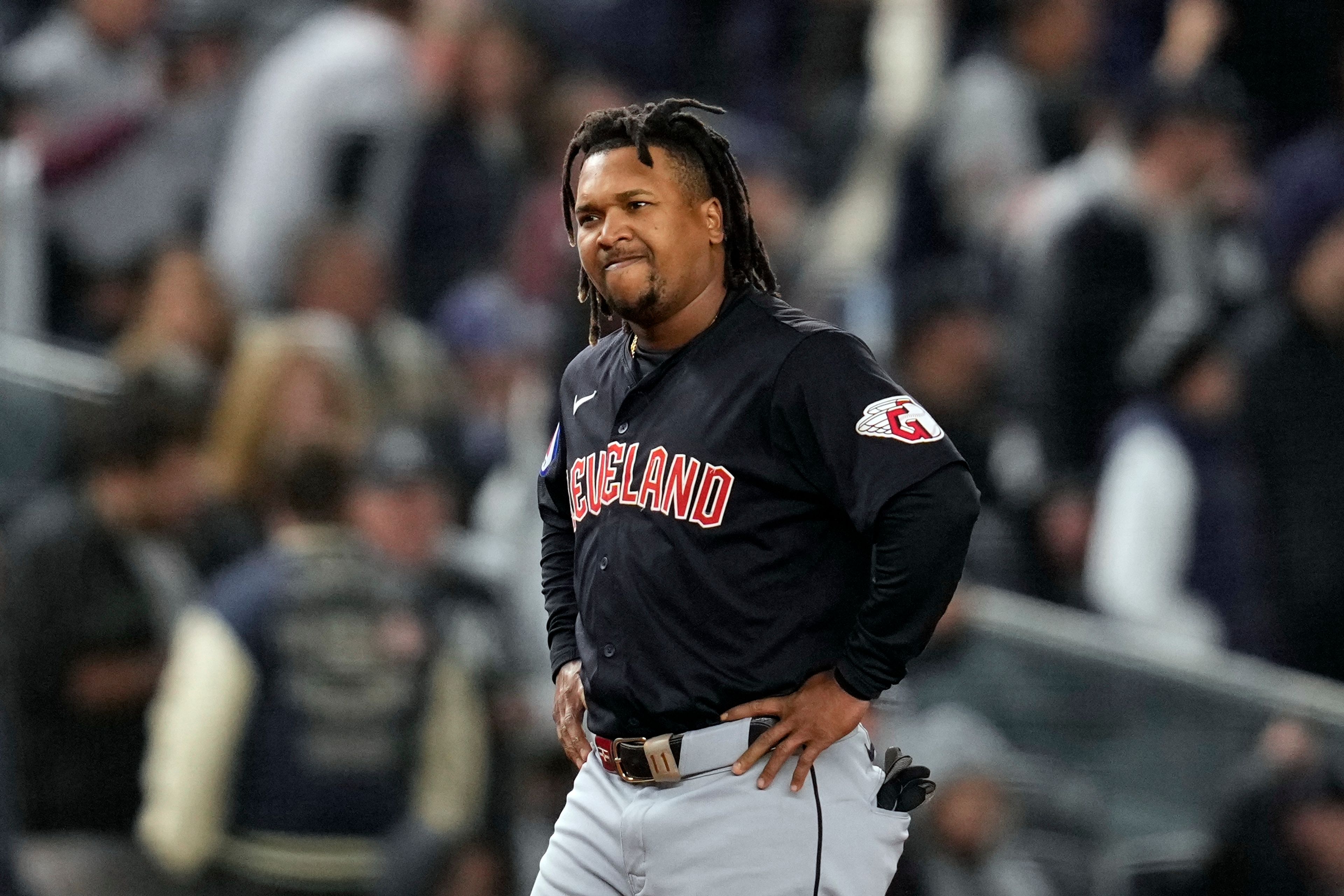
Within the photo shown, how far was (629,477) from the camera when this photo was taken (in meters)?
2.61

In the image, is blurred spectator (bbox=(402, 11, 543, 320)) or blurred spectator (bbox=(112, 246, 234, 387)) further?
blurred spectator (bbox=(402, 11, 543, 320))

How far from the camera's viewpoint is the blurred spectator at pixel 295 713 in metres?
4.87

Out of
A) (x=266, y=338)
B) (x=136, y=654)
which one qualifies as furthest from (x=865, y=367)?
(x=266, y=338)

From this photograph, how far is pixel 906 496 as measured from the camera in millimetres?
2451

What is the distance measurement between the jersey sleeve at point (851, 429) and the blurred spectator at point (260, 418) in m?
3.05

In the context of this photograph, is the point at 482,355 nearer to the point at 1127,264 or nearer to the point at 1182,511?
the point at 1127,264

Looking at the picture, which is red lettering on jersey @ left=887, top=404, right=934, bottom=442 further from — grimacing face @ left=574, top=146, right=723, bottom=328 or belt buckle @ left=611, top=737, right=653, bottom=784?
belt buckle @ left=611, top=737, right=653, bottom=784

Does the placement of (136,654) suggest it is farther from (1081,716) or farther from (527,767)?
(1081,716)

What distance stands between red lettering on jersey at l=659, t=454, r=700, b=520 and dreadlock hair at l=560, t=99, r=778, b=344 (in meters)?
0.27

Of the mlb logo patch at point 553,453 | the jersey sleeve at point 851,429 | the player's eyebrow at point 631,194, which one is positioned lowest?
the mlb logo patch at point 553,453

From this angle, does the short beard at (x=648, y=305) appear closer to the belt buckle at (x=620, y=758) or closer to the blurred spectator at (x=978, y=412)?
the belt buckle at (x=620, y=758)

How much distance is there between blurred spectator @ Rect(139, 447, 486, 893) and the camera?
16.0ft

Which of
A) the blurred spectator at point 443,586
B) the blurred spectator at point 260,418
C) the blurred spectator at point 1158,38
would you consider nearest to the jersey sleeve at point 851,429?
the blurred spectator at point 443,586

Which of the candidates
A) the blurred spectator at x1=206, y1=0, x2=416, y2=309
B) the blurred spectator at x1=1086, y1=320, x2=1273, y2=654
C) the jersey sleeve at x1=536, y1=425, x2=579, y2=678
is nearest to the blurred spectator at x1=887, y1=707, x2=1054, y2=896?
the blurred spectator at x1=1086, y1=320, x2=1273, y2=654
